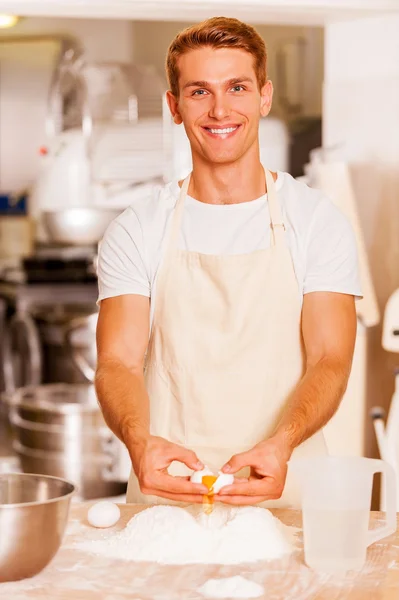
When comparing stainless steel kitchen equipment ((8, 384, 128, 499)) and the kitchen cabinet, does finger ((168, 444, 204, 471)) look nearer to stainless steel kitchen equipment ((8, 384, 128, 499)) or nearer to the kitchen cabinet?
the kitchen cabinet

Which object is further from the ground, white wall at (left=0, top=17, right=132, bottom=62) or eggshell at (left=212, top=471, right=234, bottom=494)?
white wall at (left=0, top=17, right=132, bottom=62)

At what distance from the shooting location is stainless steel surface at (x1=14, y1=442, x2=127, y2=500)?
3.54 meters

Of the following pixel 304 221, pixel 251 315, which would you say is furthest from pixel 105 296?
pixel 304 221

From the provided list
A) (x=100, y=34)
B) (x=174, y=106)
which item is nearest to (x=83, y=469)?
(x=174, y=106)

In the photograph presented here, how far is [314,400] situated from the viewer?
169cm

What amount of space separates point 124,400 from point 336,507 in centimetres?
50

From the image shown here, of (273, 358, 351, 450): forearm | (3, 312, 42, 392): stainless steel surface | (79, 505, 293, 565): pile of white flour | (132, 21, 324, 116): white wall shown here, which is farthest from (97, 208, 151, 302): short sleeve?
(3, 312, 42, 392): stainless steel surface

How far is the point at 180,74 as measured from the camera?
1848 millimetres

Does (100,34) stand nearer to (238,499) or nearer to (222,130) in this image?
(222,130)

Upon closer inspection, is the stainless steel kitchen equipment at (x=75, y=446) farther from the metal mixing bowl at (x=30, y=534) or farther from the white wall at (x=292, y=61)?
the metal mixing bowl at (x=30, y=534)

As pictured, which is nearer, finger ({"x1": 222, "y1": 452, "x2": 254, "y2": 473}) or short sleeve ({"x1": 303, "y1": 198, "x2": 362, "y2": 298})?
finger ({"x1": 222, "y1": 452, "x2": 254, "y2": 473})

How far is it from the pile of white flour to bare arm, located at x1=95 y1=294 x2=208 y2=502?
0.04m

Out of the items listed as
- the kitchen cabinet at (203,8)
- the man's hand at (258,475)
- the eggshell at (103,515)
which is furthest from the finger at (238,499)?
the kitchen cabinet at (203,8)

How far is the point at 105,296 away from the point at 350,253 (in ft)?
1.56
